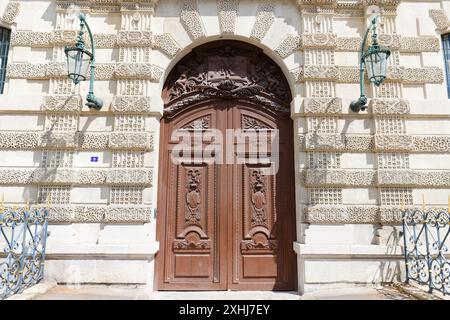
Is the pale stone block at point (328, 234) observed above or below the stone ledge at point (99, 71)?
below

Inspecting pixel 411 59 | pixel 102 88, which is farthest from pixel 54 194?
pixel 411 59

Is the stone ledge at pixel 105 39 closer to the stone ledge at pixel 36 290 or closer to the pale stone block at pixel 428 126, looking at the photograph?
the stone ledge at pixel 36 290

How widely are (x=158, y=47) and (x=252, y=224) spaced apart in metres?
3.79

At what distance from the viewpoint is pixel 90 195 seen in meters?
5.47

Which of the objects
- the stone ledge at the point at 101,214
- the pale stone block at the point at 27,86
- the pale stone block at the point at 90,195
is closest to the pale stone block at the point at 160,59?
the pale stone block at the point at 27,86

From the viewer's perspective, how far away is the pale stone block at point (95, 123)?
18.5 feet

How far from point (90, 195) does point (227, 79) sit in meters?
3.34

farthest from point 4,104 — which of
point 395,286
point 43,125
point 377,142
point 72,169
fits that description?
point 395,286

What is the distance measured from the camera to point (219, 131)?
5.97m

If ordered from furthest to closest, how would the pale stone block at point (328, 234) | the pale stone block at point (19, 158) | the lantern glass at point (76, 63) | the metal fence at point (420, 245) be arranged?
the pale stone block at point (19, 158) < the pale stone block at point (328, 234) < the lantern glass at point (76, 63) < the metal fence at point (420, 245)

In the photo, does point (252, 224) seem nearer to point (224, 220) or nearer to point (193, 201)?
point (224, 220)

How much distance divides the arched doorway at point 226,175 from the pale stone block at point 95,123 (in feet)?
3.17
